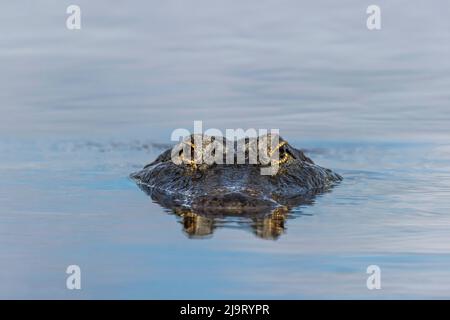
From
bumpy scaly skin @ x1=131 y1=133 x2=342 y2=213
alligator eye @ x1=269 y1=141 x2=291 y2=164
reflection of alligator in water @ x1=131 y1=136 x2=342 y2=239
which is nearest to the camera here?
reflection of alligator in water @ x1=131 y1=136 x2=342 y2=239

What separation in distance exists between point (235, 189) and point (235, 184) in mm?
218

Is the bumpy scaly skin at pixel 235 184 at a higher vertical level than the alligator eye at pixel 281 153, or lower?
lower

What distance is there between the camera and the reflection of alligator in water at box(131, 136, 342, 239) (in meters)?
10.2

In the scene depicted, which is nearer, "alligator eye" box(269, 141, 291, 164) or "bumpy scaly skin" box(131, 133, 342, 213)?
"bumpy scaly skin" box(131, 133, 342, 213)

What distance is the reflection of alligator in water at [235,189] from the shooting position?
10.2m

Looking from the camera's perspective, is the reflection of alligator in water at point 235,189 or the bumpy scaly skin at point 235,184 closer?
the reflection of alligator in water at point 235,189

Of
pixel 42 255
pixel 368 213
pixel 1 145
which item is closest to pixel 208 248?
pixel 42 255

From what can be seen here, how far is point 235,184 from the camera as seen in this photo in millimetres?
11422

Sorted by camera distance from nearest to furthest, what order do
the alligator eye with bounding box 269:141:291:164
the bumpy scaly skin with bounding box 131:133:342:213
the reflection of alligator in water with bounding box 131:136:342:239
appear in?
the reflection of alligator in water with bounding box 131:136:342:239 → the bumpy scaly skin with bounding box 131:133:342:213 → the alligator eye with bounding box 269:141:291:164

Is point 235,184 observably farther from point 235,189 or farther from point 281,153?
point 281,153

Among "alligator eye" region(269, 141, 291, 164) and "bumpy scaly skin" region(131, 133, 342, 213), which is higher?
"alligator eye" region(269, 141, 291, 164)

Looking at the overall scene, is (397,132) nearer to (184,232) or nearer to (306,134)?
(306,134)

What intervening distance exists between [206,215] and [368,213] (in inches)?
74.1

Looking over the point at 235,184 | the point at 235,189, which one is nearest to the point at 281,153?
the point at 235,184
